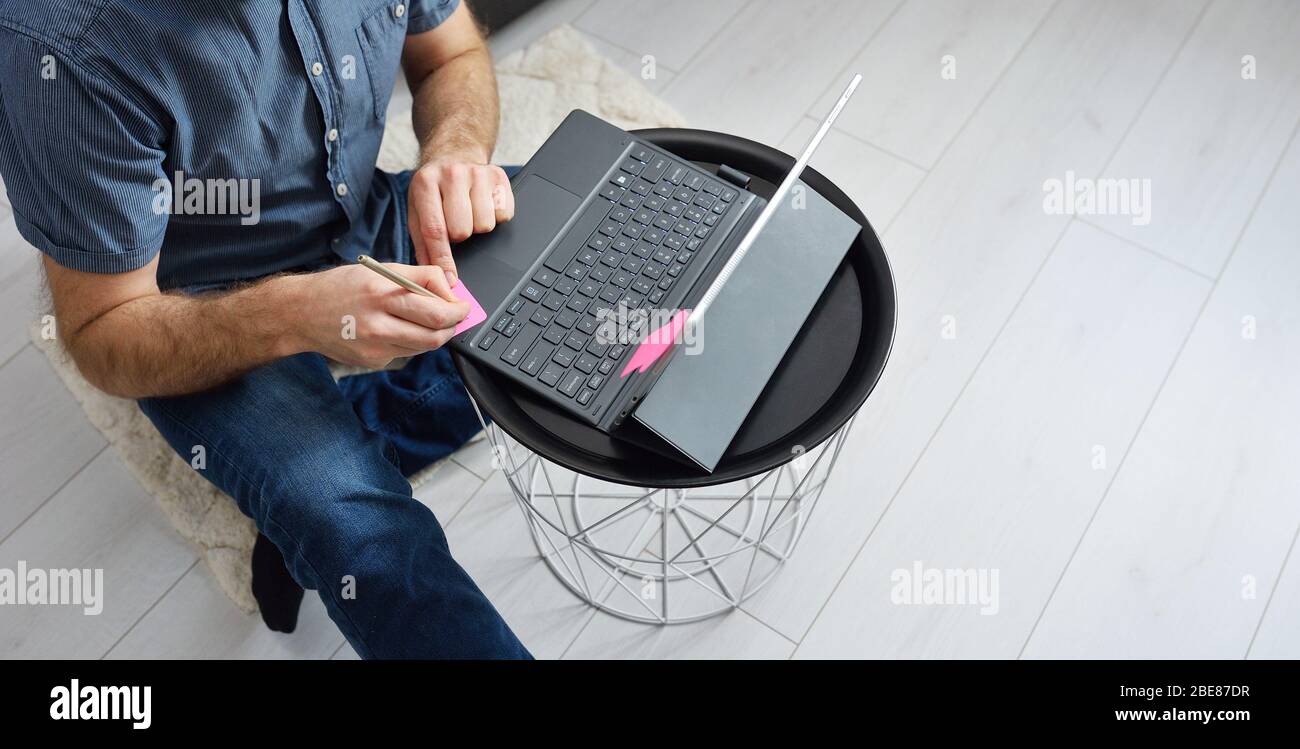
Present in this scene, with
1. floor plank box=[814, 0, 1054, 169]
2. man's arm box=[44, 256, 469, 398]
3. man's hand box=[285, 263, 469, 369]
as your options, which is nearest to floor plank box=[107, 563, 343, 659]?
man's arm box=[44, 256, 469, 398]

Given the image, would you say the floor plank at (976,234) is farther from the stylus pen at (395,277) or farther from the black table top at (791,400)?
the stylus pen at (395,277)

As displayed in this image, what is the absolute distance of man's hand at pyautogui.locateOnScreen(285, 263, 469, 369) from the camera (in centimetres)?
85

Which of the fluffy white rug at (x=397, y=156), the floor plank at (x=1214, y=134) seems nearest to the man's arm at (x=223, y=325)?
the fluffy white rug at (x=397, y=156)

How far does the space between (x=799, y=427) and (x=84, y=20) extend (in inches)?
27.4

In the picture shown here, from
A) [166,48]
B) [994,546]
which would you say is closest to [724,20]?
[994,546]

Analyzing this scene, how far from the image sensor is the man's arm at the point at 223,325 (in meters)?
0.86

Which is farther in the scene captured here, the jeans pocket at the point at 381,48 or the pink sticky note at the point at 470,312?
the jeans pocket at the point at 381,48

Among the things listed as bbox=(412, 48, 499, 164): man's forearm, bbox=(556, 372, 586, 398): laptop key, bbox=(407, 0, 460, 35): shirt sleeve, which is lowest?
bbox=(556, 372, 586, 398): laptop key

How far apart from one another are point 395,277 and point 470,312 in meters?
0.11

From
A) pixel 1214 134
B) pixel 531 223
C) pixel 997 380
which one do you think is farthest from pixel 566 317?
pixel 1214 134

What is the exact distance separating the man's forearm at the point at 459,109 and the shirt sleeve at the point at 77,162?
0.98 ft

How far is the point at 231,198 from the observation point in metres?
1.01

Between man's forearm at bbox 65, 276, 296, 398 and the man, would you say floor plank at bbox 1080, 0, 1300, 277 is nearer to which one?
the man
